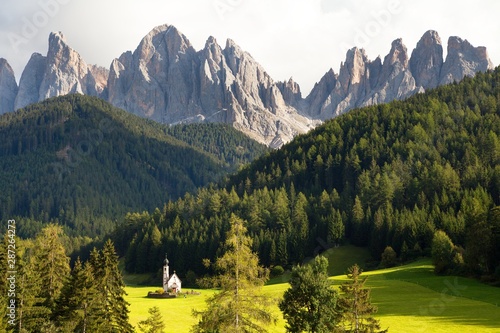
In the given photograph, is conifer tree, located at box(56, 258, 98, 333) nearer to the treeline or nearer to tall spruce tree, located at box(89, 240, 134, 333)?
the treeline

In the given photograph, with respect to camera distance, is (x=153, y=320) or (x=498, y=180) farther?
(x=498, y=180)

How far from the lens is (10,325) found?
44688 millimetres

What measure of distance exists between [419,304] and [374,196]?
76.7 m

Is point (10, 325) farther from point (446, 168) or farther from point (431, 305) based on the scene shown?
point (446, 168)

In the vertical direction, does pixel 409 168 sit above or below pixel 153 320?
above

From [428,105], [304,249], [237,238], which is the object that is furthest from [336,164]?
[237,238]

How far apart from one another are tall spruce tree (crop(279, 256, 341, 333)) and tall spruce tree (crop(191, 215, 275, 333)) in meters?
13.5

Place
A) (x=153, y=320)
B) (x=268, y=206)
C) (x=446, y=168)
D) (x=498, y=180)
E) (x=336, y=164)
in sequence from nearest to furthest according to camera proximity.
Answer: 1. (x=153, y=320)
2. (x=498, y=180)
3. (x=446, y=168)
4. (x=268, y=206)
5. (x=336, y=164)

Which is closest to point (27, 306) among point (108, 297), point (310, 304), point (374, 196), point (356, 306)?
point (108, 297)

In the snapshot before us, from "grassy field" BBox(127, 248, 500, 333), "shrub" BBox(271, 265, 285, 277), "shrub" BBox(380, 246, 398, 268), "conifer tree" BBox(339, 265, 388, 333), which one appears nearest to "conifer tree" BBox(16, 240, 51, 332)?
"grassy field" BBox(127, 248, 500, 333)

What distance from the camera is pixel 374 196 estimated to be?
452 feet

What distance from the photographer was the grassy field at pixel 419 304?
52.5 meters

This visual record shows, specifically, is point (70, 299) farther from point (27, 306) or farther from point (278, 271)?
point (278, 271)

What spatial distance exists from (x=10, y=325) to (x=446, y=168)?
4804 inches
